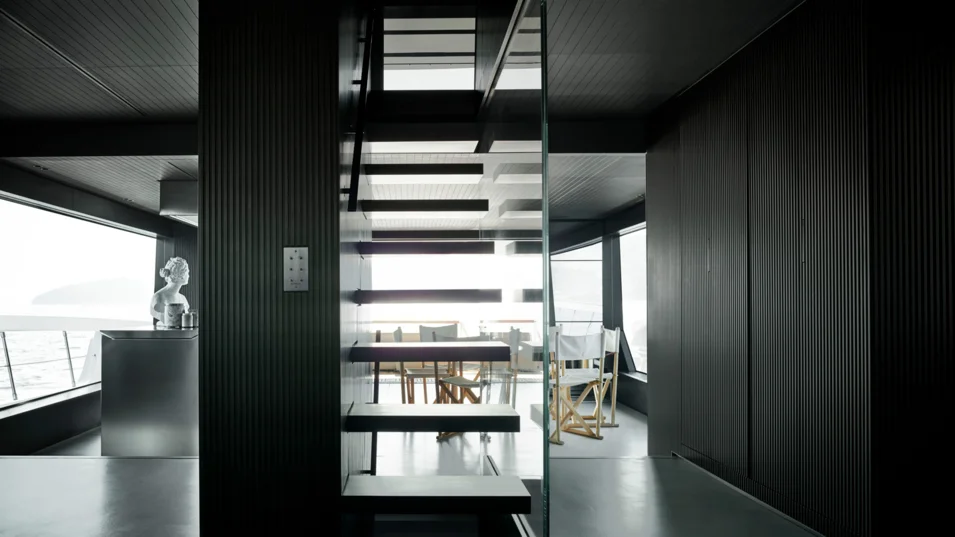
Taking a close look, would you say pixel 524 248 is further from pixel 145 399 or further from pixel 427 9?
pixel 145 399

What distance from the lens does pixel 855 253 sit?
2420 mm

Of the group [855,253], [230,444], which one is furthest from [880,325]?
[230,444]

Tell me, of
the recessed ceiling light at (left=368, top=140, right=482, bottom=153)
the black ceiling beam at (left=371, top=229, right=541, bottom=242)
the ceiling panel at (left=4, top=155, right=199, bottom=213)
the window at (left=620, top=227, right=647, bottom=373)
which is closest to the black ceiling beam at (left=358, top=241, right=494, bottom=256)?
the black ceiling beam at (left=371, top=229, right=541, bottom=242)

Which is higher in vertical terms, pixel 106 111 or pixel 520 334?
pixel 106 111

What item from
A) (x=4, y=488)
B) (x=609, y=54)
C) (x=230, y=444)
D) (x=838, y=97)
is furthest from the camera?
(x=609, y=54)

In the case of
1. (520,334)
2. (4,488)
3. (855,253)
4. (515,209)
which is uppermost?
(515,209)

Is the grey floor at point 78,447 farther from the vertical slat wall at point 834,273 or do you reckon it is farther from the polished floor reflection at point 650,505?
the vertical slat wall at point 834,273

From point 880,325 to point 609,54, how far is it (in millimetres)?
2084

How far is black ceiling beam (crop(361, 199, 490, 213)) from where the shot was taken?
2.94 m

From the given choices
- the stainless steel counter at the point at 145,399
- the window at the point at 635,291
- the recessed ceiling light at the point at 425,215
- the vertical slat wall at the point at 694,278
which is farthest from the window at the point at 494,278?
the window at the point at 635,291

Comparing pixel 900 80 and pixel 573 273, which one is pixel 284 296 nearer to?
pixel 900 80

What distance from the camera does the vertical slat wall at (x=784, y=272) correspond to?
2432mm

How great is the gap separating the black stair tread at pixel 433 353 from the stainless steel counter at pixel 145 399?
2333 mm

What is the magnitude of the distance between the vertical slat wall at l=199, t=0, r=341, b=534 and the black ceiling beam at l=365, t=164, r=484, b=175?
1.00m
